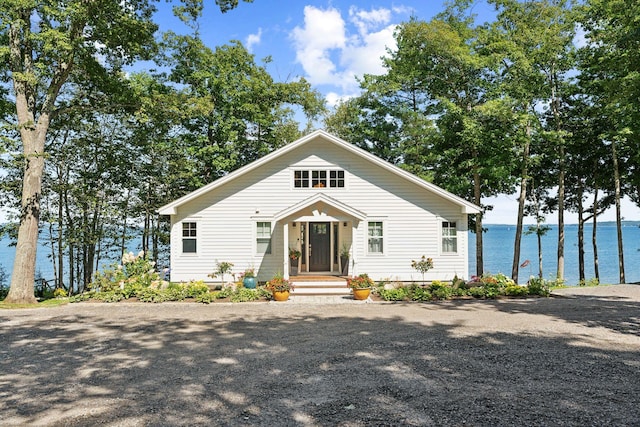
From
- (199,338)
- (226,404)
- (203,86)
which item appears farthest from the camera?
(203,86)

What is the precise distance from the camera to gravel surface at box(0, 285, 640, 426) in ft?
15.4

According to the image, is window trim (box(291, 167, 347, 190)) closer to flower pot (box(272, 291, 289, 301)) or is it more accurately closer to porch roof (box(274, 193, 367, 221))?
porch roof (box(274, 193, 367, 221))

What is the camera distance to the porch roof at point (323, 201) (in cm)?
1474

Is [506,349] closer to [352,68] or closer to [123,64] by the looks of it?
[123,64]

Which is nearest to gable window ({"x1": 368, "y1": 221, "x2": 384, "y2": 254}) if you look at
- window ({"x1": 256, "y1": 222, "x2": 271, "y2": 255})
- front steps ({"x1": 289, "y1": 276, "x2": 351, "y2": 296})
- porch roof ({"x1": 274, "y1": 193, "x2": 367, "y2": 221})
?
porch roof ({"x1": 274, "y1": 193, "x2": 367, "y2": 221})

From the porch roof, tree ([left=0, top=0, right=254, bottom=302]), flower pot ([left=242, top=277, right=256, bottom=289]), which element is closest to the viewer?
tree ([left=0, top=0, right=254, bottom=302])

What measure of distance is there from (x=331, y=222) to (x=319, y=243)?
1183 mm

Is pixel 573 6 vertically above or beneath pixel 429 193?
above

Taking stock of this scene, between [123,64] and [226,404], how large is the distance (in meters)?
15.7

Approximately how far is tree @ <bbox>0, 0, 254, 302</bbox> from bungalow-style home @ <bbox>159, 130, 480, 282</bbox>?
467cm

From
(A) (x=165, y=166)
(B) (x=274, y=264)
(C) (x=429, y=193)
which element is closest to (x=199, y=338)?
(B) (x=274, y=264)

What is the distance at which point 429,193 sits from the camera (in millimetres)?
16125

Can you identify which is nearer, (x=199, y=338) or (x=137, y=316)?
(x=199, y=338)

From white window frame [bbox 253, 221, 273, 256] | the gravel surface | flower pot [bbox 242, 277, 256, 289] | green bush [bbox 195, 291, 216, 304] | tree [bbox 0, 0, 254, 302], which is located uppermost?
tree [bbox 0, 0, 254, 302]
